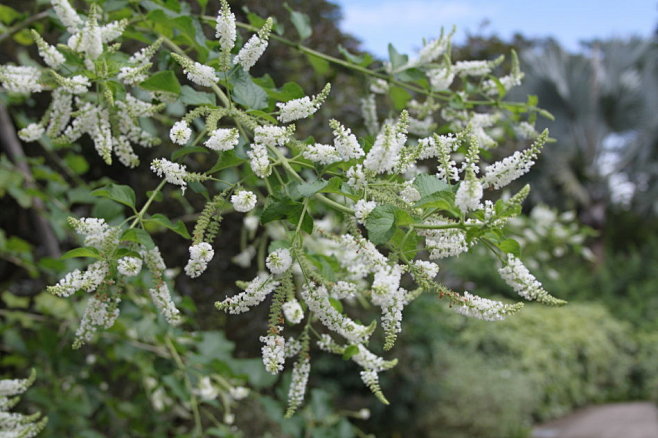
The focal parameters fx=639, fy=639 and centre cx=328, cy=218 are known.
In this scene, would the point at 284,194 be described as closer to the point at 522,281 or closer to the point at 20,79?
the point at 522,281

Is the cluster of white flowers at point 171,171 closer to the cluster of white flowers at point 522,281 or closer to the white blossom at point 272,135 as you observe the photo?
the white blossom at point 272,135

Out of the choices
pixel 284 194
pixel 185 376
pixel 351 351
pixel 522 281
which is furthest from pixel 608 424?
pixel 284 194

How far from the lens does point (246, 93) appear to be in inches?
36.6

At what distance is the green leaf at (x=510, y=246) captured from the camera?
0.78 m

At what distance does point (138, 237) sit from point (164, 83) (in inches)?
9.5

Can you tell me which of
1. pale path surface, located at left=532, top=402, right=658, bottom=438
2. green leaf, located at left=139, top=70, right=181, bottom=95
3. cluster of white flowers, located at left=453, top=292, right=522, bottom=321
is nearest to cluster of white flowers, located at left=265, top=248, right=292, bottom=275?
cluster of white flowers, located at left=453, top=292, right=522, bottom=321

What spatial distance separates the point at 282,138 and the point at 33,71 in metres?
0.54

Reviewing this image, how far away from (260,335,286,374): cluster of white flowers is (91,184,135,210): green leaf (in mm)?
291

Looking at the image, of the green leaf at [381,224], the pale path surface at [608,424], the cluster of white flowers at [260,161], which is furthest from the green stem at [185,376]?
the pale path surface at [608,424]

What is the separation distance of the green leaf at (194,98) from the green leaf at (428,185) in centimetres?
34

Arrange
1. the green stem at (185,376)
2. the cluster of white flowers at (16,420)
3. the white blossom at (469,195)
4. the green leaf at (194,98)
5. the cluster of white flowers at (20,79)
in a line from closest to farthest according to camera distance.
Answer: the white blossom at (469,195)
the green leaf at (194,98)
the cluster of white flowers at (20,79)
the cluster of white flowers at (16,420)
the green stem at (185,376)

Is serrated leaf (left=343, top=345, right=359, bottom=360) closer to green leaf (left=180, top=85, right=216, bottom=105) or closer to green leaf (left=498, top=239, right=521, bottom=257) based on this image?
green leaf (left=498, top=239, right=521, bottom=257)

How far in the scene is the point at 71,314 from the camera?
6.70 feet

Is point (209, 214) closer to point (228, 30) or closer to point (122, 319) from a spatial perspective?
point (228, 30)
